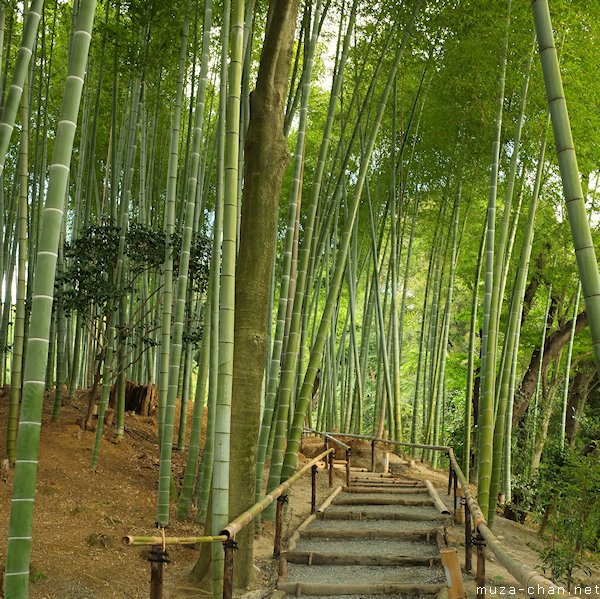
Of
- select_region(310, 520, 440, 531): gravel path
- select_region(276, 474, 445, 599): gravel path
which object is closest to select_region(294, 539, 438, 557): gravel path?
select_region(276, 474, 445, 599): gravel path

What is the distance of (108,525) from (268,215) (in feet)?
7.81

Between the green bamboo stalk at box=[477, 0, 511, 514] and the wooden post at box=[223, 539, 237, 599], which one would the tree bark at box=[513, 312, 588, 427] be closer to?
the green bamboo stalk at box=[477, 0, 511, 514]

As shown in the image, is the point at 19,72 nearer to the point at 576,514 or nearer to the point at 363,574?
the point at 363,574

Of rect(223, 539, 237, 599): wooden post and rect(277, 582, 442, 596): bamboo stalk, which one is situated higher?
rect(223, 539, 237, 599): wooden post

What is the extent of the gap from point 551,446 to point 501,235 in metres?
2.99

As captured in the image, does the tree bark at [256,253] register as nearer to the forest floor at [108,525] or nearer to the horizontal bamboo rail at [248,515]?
the horizontal bamboo rail at [248,515]

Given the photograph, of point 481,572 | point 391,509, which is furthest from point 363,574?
point 391,509

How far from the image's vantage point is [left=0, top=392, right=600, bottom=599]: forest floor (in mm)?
3492

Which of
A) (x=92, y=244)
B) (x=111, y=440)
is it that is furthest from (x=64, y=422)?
(x=92, y=244)

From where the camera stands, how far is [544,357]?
9.15m

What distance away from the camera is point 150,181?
7.55 m

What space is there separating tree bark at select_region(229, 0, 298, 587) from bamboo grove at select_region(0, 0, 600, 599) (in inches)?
0.4

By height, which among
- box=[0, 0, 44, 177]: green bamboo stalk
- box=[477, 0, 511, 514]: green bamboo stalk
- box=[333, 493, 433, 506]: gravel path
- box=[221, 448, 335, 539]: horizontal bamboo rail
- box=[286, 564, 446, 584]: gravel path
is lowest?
box=[333, 493, 433, 506]: gravel path

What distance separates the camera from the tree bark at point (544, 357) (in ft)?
29.6
